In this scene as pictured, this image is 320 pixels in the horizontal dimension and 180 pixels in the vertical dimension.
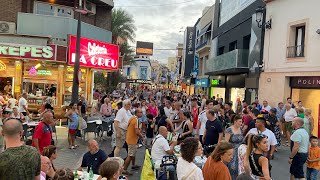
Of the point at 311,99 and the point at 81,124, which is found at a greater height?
the point at 311,99

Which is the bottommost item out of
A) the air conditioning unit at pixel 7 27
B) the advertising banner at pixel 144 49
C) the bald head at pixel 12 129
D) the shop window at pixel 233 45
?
the bald head at pixel 12 129

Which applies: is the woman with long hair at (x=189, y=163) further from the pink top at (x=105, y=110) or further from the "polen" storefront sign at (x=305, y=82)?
the "polen" storefront sign at (x=305, y=82)

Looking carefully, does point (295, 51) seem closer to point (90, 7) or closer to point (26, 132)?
point (26, 132)

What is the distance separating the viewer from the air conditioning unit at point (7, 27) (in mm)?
20250

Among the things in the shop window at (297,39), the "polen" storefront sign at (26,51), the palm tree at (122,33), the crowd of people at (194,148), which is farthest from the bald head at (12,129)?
the palm tree at (122,33)

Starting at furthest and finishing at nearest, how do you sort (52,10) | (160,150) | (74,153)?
(52,10)
(74,153)
(160,150)

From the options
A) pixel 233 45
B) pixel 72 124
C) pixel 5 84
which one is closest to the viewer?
pixel 72 124

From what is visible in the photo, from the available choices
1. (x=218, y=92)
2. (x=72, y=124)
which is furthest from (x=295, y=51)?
(x=218, y=92)

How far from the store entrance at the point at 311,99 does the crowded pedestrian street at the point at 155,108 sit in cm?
5

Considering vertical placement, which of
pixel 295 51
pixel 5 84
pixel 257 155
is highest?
pixel 295 51

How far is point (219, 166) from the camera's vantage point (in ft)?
16.0

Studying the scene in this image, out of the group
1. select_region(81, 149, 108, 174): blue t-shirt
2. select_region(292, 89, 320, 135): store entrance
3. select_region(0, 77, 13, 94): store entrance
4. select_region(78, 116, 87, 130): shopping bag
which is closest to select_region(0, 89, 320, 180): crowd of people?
select_region(81, 149, 108, 174): blue t-shirt

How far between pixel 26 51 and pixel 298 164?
13.9 metres

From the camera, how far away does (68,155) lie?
11594 mm
